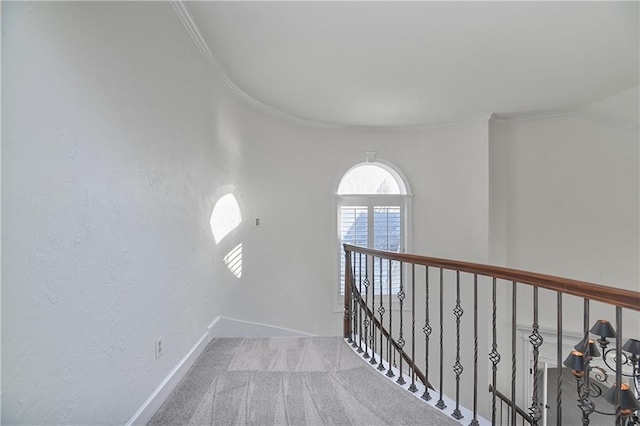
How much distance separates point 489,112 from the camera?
3.97 meters

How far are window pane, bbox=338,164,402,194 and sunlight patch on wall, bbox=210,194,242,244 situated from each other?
1.92 metres

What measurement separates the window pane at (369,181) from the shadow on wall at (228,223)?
6.29 feet

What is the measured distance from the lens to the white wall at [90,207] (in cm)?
91

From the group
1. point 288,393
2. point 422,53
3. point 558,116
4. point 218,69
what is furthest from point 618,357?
point 558,116

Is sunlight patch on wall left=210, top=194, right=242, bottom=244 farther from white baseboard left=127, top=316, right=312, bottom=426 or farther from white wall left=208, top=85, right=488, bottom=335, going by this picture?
white baseboard left=127, top=316, right=312, bottom=426

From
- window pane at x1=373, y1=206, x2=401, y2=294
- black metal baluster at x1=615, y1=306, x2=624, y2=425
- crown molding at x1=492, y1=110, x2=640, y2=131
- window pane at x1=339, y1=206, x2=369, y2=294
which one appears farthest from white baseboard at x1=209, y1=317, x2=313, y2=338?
crown molding at x1=492, y1=110, x2=640, y2=131

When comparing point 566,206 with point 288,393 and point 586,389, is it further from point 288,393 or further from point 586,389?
point 288,393

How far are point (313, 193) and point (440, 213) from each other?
1.86 m

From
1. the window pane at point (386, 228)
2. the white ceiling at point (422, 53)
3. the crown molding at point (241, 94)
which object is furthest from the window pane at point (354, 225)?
the white ceiling at point (422, 53)

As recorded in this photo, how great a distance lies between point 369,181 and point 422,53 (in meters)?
2.30

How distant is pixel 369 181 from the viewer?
470 cm

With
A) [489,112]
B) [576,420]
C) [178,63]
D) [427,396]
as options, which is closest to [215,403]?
[427,396]

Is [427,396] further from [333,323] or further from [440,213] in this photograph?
[440,213]

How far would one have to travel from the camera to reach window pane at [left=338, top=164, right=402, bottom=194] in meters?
4.66
